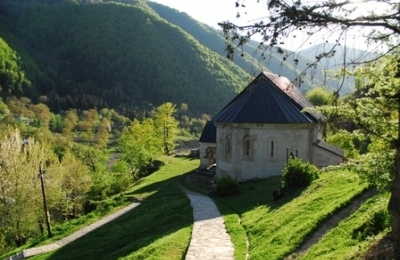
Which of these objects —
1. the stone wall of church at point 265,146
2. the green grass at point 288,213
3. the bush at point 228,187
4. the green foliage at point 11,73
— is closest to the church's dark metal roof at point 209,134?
the stone wall of church at point 265,146

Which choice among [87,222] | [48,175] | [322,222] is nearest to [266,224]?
[322,222]

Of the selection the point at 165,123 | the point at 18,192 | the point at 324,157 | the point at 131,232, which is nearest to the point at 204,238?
the point at 131,232

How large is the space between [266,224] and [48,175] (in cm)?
2241

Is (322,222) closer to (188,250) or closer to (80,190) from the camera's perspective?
(188,250)

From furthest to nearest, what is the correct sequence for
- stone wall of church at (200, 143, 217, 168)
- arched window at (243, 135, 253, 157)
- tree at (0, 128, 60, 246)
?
1. stone wall of church at (200, 143, 217, 168)
2. tree at (0, 128, 60, 246)
3. arched window at (243, 135, 253, 157)

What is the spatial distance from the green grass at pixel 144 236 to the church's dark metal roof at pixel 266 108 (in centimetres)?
620

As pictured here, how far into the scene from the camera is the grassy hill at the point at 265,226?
28.4 ft

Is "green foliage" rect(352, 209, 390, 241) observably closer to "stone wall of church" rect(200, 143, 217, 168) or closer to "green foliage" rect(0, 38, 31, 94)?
"stone wall of church" rect(200, 143, 217, 168)

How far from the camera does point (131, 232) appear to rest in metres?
17.1

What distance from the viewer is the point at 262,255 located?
9695mm

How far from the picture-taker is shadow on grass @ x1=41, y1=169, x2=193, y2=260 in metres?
14.4

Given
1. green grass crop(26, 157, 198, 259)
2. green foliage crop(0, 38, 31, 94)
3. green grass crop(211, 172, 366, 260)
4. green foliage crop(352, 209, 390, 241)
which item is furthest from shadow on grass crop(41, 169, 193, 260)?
green foliage crop(0, 38, 31, 94)

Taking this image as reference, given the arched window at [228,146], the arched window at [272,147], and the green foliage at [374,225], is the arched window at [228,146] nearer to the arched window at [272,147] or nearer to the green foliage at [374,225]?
the arched window at [272,147]

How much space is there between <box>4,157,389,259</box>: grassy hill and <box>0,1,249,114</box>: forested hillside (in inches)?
4083
